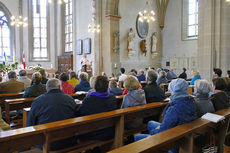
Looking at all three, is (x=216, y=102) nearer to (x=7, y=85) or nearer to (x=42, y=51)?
(x=7, y=85)

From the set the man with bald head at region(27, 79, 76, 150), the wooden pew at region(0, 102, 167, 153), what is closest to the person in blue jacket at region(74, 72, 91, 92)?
the wooden pew at region(0, 102, 167, 153)

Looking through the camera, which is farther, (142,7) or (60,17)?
(60,17)

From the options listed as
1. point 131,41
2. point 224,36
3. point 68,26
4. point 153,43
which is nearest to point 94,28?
point 131,41

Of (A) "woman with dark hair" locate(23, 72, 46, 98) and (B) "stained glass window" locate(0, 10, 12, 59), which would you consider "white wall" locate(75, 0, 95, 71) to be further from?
(A) "woman with dark hair" locate(23, 72, 46, 98)

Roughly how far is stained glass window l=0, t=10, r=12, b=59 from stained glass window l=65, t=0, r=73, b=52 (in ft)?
14.6

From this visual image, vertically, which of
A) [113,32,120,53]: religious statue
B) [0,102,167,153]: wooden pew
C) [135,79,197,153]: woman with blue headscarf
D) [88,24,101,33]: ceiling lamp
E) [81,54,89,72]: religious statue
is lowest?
[0,102,167,153]: wooden pew

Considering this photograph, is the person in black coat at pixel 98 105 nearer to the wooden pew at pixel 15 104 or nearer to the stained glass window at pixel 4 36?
the wooden pew at pixel 15 104

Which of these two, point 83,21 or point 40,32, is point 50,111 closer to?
point 83,21

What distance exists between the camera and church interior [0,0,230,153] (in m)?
2.58

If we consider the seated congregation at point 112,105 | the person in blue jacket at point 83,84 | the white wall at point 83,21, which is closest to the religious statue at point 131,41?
the white wall at point 83,21

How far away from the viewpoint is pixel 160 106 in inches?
152

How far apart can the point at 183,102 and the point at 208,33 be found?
7.28m

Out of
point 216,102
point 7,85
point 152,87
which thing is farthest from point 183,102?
point 7,85

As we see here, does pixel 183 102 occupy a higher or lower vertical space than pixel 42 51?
lower
